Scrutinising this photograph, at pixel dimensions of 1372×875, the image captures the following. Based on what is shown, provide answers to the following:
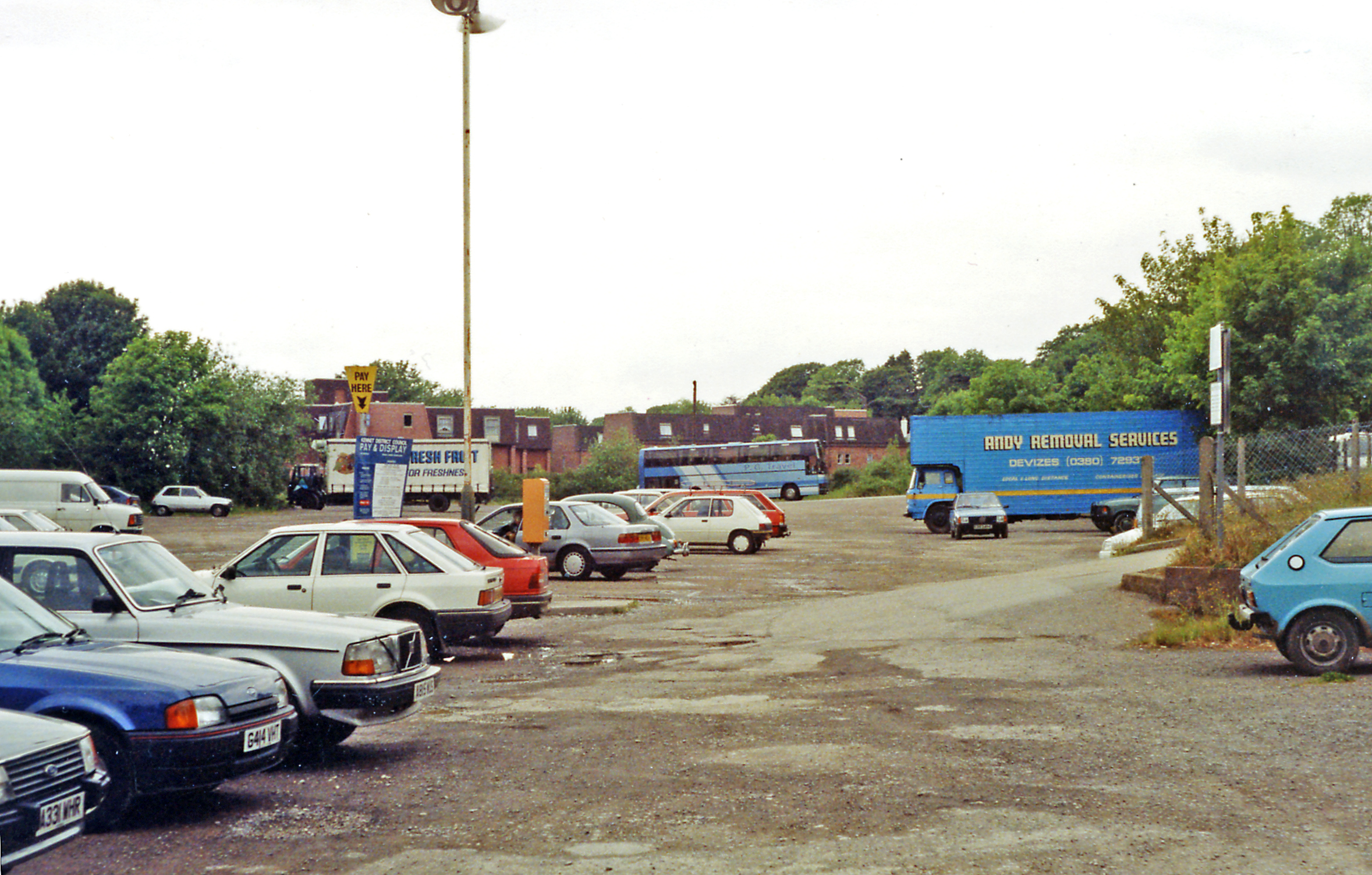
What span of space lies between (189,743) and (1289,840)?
5.41 meters

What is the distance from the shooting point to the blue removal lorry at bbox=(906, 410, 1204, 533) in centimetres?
4188

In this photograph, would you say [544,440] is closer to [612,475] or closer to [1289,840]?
[612,475]

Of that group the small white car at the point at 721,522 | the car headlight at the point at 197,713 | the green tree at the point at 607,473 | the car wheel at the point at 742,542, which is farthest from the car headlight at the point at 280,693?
the green tree at the point at 607,473

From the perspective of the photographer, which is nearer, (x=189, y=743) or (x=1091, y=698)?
(x=189, y=743)

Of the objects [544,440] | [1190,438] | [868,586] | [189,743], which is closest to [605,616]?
[868,586]

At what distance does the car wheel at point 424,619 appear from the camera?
11875 millimetres

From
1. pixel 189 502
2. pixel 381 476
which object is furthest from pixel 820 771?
pixel 189 502

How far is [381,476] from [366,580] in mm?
6210

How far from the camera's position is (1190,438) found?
43094mm

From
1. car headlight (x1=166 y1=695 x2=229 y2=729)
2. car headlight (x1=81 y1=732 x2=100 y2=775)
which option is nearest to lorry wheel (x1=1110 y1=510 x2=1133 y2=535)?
car headlight (x1=166 y1=695 x2=229 y2=729)

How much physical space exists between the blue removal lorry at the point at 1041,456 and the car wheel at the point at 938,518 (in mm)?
29

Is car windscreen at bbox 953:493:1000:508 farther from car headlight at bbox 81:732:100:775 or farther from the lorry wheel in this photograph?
car headlight at bbox 81:732:100:775

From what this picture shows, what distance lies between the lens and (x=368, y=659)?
7.82m

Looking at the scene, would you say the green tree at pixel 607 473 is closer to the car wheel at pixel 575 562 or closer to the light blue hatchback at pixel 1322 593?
the car wheel at pixel 575 562
